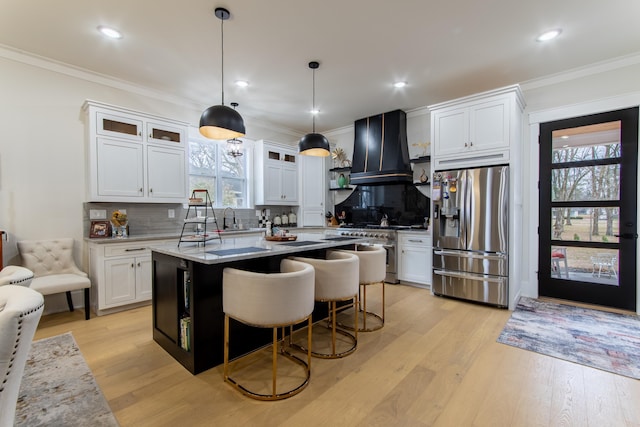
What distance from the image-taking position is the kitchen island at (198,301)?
209 cm

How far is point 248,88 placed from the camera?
412 cm

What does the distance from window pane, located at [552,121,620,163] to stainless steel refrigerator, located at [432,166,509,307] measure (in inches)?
40.0

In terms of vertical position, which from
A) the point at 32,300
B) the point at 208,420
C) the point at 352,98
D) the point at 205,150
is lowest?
the point at 208,420

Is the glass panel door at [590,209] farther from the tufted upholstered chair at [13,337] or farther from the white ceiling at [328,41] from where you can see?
the tufted upholstered chair at [13,337]

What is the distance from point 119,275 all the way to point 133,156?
4.79ft

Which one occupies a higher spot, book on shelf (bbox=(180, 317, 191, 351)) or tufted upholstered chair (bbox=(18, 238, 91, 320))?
tufted upholstered chair (bbox=(18, 238, 91, 320))

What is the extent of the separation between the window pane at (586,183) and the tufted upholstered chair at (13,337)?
4.96 metres

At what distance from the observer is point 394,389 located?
1968 mm

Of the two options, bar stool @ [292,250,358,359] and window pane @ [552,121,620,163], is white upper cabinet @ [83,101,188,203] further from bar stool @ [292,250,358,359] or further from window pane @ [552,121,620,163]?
window pane @ [552,121,620,163]

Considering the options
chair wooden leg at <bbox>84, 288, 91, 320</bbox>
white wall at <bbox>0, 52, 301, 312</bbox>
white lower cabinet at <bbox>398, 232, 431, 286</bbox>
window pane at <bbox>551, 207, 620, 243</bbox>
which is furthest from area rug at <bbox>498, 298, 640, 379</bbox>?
white wall at <bbox>0, 52, 301, 312</bbox>

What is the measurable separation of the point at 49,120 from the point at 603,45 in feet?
20.1

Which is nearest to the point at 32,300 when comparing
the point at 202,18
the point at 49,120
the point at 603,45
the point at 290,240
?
the point at 290,240

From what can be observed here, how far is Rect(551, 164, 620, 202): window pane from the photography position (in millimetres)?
3518

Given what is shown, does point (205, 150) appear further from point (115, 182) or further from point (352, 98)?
point (352, 98)
